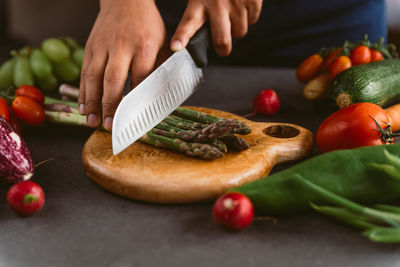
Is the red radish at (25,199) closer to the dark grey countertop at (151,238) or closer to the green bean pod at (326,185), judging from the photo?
the dark grey countertop at (151,238)

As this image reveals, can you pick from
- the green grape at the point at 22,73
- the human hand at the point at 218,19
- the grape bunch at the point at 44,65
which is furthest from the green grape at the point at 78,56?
the human hand at the point at 218,19

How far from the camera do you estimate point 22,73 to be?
2.43 m

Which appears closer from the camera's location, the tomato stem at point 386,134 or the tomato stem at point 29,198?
the tomato stem at point 29,198

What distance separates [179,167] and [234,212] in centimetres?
35

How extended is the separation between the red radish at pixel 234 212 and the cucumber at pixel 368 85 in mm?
1038

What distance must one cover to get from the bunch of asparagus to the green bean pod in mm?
263

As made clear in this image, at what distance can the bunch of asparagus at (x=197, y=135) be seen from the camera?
1509mm

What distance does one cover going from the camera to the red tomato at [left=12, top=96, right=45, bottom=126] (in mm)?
1926

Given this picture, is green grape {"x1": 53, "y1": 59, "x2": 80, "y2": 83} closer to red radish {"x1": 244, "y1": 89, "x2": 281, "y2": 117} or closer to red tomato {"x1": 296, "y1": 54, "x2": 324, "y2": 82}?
red radish {"x1": 244, "y1": 89, "x2": 281, "y2": 117}

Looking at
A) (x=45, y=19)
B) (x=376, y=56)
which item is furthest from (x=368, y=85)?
(x=45, y=19)

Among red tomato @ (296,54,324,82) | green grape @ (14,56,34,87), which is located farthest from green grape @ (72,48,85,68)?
red tomato @ (296,54,324,82)

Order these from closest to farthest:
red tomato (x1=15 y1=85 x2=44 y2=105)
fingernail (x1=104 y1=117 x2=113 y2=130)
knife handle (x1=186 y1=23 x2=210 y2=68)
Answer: fingernail (x1=104 y1=117 x2=113 y2=130)
knife handle (x1=186 y1=23 x2=210 y2=68)
red tomato (x1=15 y1=85 x2=44 y2=105)

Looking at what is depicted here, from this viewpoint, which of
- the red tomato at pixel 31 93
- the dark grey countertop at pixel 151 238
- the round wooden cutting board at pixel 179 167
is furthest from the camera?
the red tomato at pixel 31 93

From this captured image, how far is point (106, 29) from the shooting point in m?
1.77
